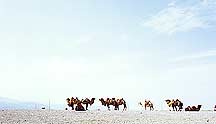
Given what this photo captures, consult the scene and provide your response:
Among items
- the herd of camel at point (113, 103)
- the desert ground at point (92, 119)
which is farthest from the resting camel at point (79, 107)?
the desert ground at point (92, 119)

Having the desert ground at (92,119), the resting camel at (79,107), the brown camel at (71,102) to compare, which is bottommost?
the desert ground at (92,119)

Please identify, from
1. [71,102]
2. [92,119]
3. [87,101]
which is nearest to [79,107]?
[71,102]

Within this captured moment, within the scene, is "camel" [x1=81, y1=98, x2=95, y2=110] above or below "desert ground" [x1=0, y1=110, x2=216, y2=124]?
above

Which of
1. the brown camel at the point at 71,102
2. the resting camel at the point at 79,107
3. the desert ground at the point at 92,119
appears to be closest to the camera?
the desert ground at the point at 92,119

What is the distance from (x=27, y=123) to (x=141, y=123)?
8045mm

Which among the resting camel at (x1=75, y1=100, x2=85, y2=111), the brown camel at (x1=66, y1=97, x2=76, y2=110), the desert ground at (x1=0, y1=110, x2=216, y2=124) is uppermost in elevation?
→ the brown camel at (x1=66, y1=97, x2=76, y2=110)

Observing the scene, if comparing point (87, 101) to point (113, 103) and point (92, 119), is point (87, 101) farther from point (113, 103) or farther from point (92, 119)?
point (92, 119)

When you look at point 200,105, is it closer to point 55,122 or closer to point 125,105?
point 125,105

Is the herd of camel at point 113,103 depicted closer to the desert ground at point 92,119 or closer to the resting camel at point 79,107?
the resting camel at point 79,107

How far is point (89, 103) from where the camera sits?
176ft

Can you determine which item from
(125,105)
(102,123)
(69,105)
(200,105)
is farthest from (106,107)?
(102,123)

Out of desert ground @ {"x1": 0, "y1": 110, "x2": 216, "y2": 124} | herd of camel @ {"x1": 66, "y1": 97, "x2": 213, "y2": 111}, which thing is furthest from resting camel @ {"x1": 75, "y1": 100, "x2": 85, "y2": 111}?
desert ground @ {"x1": 0, "y1": 110, "x2": 216, "y2": 124}

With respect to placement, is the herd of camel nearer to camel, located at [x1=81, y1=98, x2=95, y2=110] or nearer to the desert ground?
camel, located at [x1=81, y1=98, x2=95, y2=110]

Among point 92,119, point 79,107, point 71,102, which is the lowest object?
point 92,119
